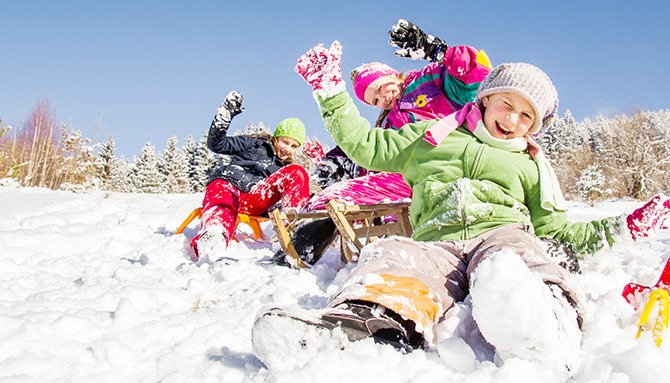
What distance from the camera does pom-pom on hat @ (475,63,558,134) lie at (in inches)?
76.4

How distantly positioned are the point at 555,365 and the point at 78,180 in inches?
449

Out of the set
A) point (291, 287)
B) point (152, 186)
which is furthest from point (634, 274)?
point (152, 186)

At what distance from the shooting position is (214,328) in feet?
4.91

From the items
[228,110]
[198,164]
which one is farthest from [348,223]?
[198,164]

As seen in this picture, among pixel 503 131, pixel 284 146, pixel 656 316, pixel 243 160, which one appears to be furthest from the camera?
pixel 284 146

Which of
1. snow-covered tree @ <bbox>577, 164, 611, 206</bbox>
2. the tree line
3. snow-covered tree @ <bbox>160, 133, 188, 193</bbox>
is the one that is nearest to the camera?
the tree line

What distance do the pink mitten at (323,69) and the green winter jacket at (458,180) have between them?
0.14 feet

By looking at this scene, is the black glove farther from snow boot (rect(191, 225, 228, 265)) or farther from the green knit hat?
the green knit hat

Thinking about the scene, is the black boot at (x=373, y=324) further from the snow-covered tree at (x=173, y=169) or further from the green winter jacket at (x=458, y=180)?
the snow-covered tree at (x=173, y=169)

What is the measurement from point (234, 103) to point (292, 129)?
40.5 inches

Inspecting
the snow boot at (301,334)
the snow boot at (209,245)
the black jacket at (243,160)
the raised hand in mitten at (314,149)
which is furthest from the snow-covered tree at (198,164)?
the snow boot at (301,334)

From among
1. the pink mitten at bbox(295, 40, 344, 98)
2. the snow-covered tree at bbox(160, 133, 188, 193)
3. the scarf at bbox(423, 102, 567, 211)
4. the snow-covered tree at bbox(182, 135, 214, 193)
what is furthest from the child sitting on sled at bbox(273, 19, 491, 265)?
the snow-covered tree at bbox(160, 133, 188, 193)

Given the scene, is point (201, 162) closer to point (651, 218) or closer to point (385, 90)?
point (385, 90)

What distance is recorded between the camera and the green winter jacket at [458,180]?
1.82m
